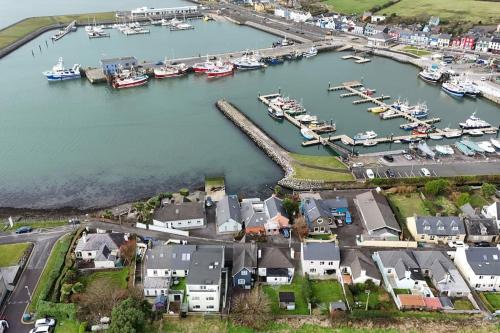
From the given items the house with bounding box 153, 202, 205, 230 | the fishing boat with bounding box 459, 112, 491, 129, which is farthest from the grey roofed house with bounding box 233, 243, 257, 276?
the fishing boat with bounding box 459, 112, 491, 129

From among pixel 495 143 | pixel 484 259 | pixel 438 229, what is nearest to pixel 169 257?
pixel 438 229

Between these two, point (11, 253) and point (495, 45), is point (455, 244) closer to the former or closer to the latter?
point (11, 253)

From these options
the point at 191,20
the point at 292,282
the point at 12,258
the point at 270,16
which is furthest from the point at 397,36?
the point at 12,258

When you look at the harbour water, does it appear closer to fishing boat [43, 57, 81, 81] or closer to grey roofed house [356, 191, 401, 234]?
fishing boat [43, 57, 81, 81]

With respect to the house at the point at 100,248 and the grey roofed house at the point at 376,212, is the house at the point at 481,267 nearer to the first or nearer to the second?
the grey roofed house at the point at 376,212

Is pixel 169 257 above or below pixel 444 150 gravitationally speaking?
above

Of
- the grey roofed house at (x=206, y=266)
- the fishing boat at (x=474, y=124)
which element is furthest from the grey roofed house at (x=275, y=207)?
the fishing boat at (x=474, y=124)
